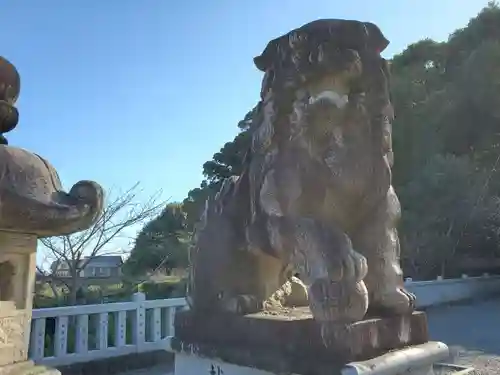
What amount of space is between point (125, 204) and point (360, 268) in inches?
194

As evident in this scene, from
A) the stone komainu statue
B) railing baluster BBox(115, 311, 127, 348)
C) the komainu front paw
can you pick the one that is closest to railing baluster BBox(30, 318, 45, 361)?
railing baluster BBox(115, 311, 127, 348)

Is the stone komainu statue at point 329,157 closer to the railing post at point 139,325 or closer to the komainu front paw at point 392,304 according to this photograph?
the komainu front paw at point 392,304

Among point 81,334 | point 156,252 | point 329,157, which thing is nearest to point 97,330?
point 81,334

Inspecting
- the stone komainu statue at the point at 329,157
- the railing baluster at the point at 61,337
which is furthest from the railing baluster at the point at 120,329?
the stone komainu statue at the point at 329,157

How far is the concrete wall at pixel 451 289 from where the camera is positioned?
8.68m

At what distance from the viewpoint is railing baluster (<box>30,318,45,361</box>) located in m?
3.75

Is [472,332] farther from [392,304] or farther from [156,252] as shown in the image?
[156,252]

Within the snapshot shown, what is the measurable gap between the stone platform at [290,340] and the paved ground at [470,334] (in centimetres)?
206

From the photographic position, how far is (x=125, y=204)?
20.1ft

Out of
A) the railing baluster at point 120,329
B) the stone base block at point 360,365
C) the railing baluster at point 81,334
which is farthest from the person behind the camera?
the railing baluster at point 120,329

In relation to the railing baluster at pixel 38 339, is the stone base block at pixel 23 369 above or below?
above

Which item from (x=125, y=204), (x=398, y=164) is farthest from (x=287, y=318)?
(x=398, y=164)

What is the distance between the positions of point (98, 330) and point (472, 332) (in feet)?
15.4

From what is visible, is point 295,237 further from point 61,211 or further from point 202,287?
point 61,211
